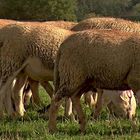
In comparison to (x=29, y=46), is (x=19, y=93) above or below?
below

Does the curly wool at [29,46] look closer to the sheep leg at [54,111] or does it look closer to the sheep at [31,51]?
the sheep at [31,51]

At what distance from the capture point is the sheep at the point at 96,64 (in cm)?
864

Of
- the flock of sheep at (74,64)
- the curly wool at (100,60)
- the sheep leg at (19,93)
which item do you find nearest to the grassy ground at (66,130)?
the flock of sheep at (74,64)

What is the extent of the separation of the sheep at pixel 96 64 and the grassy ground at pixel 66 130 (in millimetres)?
265

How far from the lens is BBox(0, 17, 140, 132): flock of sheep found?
8.68 metres

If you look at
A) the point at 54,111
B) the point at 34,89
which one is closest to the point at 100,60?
the point at 54,111

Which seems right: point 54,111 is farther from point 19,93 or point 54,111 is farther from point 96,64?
point 19,93

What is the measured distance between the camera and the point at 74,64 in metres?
8.87

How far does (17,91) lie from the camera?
11.7 m

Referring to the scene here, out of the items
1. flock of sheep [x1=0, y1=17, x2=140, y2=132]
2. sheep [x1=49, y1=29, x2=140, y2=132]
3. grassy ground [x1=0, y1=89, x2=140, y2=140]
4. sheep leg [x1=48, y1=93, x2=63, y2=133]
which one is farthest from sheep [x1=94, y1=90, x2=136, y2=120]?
sheep leg [x1=48, y1=93, x2=63, y2=133]

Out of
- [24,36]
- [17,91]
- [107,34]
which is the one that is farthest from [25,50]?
[107,34]

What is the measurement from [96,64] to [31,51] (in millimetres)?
2307

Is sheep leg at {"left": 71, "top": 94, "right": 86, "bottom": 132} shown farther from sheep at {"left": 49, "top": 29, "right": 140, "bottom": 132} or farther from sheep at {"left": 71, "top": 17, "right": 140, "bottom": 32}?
sheep at {"left": 71, "top": 17, "right": 140, "bottom": 32}

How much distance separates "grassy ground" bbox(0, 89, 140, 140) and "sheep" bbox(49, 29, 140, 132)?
265 millimetres
